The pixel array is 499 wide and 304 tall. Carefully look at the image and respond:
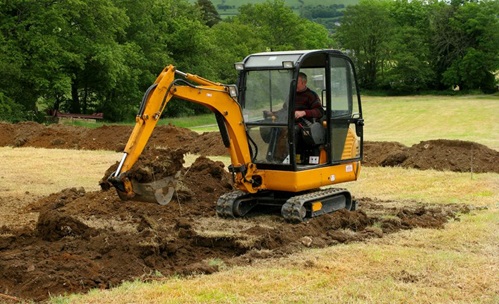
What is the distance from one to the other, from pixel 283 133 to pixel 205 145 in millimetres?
13580

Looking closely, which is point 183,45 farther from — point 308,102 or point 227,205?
point 227,205

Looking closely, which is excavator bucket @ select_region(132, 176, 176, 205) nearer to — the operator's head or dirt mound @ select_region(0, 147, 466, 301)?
dirt mound @ select_region(0, 147, 466, 301)

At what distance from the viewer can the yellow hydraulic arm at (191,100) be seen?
9500mm

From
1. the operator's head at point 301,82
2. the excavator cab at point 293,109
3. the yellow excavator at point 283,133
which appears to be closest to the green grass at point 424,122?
the excavator cab at point 293,109

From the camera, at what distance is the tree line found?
41.2 metres

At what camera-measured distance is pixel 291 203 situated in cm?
1122

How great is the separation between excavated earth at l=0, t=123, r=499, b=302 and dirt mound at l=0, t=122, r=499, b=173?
5.87 meters

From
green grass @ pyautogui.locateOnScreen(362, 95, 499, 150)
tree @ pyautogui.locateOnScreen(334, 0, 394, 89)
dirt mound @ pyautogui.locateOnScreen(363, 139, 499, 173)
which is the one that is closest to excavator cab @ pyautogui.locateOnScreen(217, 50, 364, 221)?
dirt mound @ pyautogui.locateOnScreen(363, 139, 499, 173)

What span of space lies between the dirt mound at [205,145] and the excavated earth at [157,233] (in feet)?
19.3

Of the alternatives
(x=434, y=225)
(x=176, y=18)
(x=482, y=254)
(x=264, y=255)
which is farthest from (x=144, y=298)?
(x=176, y=18)

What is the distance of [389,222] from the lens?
11.2 meters

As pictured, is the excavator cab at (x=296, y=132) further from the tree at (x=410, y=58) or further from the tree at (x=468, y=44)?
the tree at (x=410, y=58)

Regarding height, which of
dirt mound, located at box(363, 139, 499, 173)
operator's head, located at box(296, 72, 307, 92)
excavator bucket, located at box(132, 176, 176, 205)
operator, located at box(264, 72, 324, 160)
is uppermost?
operator's head, located at box(296, 72, 307, 92)

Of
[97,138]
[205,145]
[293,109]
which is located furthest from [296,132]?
[97,138]
